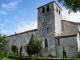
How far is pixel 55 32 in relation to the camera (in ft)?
103

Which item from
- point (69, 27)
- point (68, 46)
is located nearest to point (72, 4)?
point (68, 46)

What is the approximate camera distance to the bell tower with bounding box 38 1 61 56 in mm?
31327

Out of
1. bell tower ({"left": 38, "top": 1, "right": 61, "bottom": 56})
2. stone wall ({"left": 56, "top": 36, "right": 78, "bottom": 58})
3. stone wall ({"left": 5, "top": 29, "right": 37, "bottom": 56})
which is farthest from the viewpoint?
stone wall ({"left": 5, "top": 29, "right": 37, "bottom": 56})

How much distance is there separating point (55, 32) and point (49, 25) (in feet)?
8.37

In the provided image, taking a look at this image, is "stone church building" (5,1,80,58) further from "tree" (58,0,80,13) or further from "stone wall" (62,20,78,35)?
"tree" (58,0,80,13)

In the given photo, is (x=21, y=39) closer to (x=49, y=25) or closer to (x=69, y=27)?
(x=49, y=25)

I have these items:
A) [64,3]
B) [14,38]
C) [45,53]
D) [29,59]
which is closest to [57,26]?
[45,53]

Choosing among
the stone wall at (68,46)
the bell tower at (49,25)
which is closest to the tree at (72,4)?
the stone wall at (68,46)

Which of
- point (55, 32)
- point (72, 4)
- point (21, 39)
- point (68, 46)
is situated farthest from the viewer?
point (21, 39)

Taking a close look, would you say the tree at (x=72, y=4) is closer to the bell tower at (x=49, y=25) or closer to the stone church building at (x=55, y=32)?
the stone church building at (x=55, y=32)

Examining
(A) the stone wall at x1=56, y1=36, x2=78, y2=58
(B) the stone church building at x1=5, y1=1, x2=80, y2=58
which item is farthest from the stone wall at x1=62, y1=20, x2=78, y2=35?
(A) the stone wall at x1=56, y1=36, x2=78, y2=58

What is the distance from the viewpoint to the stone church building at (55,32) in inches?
1101

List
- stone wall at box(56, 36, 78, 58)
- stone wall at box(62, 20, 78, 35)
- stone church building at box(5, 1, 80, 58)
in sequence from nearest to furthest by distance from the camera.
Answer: stone wall at box(56, 36, 78, 58) < stone church building at box(5, 1, 80, 58) < stone wall at box(62, 20, 78, 35)

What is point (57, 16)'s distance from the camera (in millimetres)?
33969
